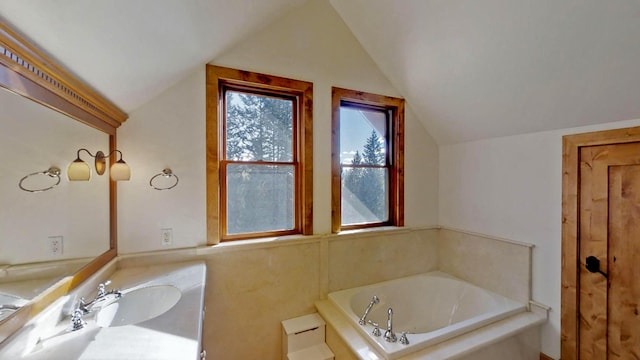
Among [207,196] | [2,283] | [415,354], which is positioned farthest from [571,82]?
[2,283]

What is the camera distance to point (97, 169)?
1506 mm

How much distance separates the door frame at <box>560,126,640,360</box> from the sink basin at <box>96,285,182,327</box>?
2.61m

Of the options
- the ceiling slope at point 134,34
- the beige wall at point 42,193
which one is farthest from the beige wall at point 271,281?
the ceiling slope at point 134,34

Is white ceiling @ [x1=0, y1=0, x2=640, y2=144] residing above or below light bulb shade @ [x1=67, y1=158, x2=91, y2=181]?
above

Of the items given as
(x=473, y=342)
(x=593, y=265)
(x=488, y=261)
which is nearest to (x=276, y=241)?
(x=473, y=342)

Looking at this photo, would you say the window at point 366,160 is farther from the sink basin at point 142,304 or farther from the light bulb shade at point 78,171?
the light bulb shade at point 78,171

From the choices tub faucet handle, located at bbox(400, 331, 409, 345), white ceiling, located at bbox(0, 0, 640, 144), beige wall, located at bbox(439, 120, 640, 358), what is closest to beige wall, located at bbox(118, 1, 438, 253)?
white ceiling, located at bbox(0, 0, 640, 144)

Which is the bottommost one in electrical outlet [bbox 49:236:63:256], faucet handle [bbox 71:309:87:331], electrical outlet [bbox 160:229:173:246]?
faucet handle [bbox 71:309:87:331]

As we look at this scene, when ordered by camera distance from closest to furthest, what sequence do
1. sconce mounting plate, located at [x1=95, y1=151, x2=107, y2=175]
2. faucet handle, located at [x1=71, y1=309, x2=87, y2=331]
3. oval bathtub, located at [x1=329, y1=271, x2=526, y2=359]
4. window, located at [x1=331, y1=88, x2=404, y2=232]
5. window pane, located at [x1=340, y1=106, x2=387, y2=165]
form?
faucet handle, located at [x1=71, y1=309, x2=87, y2=331] < sconce mounting plate, located at [x1=95, y1=151, x2=107, y2=175] < oval bathtub, located at [x1=329, y1=271, x2=526, y2=359] < window, located at [x1=331, y1=88, x2=404, y2=232] < window pane, located at [x1=340, y1=106, x2=387, y2=165]

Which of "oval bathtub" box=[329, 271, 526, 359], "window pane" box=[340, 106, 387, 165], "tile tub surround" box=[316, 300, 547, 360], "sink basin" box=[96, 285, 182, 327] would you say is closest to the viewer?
"sink basin" box=[96, 285, 182, 327]

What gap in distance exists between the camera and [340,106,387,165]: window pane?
8.48 feet

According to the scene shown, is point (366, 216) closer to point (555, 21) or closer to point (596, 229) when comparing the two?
point (596, 229)

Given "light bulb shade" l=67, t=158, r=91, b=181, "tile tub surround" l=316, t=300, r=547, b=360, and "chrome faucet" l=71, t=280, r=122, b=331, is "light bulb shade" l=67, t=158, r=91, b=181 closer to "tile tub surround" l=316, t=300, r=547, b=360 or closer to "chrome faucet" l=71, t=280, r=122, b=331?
"chrome faucet" l=71, t=280, r=122, b=331

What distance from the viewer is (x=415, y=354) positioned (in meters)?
1.62
